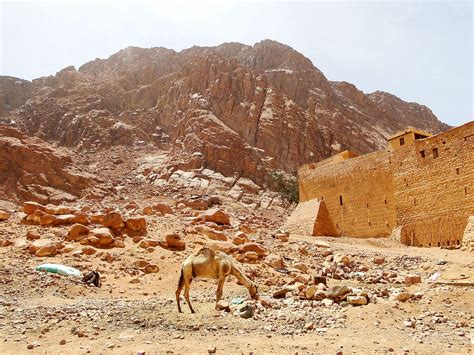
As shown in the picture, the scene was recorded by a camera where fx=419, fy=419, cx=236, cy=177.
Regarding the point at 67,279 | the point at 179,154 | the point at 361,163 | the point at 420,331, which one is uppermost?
the point at 179,154

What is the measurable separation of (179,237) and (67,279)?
174 inches

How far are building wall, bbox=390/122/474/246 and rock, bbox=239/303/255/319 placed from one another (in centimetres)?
1508

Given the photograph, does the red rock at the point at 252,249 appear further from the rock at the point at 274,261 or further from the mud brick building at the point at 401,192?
the mud brick building at the point at 401,192

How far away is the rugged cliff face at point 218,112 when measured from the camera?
58.0 meters

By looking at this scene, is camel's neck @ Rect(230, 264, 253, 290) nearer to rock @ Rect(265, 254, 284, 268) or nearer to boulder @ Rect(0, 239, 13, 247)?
rock @ Rect(265, 254, 284, 268)

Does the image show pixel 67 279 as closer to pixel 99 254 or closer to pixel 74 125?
pixel 99 254

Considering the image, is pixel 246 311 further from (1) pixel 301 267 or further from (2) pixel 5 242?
(2) pixel 5 242

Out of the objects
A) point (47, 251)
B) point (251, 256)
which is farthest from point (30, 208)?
point (251, 256)

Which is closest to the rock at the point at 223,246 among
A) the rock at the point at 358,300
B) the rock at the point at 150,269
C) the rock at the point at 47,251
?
the rock at the point at 150,269

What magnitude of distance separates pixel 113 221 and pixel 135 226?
0.84 m

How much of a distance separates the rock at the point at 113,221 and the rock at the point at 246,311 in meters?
8.37

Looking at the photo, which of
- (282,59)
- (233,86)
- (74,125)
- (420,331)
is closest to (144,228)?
(420,331)

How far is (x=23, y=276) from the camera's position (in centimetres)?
1125

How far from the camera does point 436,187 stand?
21.5 metres
